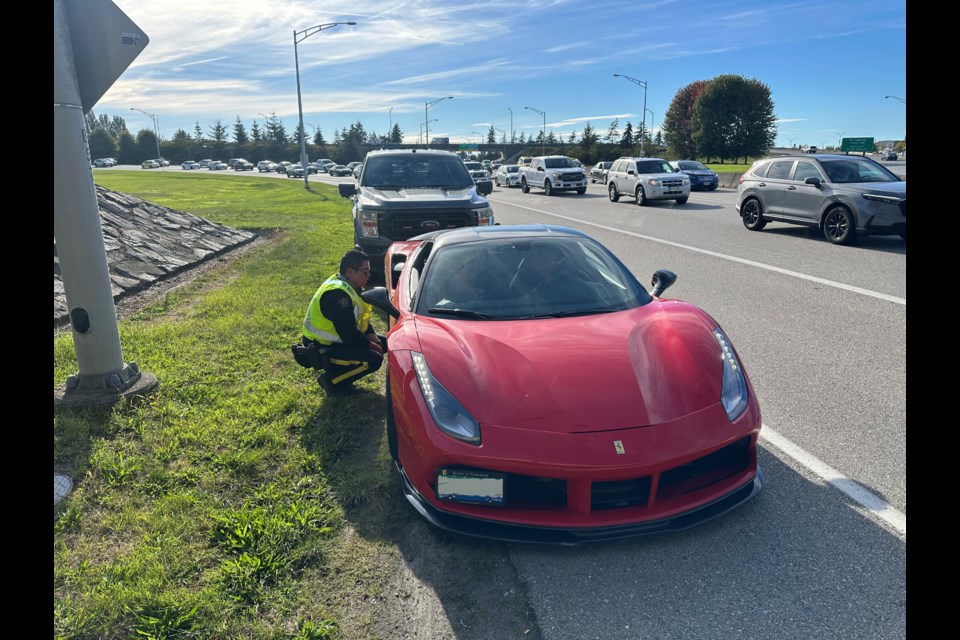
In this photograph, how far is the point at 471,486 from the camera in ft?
9.19

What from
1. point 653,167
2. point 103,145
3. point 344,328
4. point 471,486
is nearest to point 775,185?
point 653,167

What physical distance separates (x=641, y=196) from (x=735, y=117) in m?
48.4

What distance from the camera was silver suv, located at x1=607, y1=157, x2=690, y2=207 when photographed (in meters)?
21.3

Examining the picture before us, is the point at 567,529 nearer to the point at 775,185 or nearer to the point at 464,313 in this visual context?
the point at 464,313

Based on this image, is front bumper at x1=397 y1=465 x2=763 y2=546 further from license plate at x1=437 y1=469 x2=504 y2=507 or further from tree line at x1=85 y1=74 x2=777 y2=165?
tree line at x1=85 y1=74 x2=777 y2=165

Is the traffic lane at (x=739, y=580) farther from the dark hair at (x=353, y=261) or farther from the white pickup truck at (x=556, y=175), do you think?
the white pickup truck at (x=556, y=175)

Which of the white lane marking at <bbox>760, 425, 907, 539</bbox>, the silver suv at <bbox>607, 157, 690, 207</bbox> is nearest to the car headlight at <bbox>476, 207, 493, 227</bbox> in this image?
the white lane marking at <bbox>760, 425, 907, 539</bbox>

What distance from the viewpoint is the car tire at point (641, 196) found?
21.7m

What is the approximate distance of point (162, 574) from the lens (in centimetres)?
277

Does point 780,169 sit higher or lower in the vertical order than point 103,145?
lower

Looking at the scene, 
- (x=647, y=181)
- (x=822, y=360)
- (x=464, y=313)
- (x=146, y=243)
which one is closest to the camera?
(x=464, y=313)
